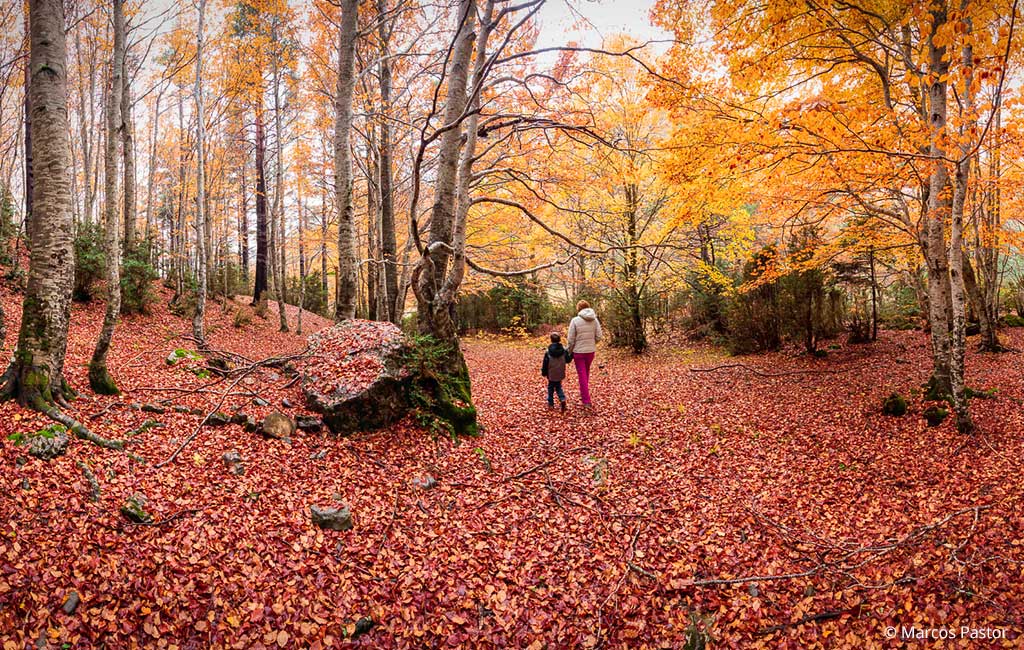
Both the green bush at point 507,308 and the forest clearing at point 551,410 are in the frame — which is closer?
the forest clearing at point 551,410

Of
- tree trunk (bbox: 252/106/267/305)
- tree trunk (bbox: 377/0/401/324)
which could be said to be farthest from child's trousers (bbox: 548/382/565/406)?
tree trunk (bbox: 252/106/267/305)

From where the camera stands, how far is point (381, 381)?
17.4 feet

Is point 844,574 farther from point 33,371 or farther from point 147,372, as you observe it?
point 147,372

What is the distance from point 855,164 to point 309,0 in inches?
472

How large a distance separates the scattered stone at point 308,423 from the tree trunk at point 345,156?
2.97 meters

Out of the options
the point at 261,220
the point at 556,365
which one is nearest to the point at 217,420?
the point at 556,365

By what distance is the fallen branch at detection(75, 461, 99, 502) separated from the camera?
10.6 feet

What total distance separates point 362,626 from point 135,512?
1830mm

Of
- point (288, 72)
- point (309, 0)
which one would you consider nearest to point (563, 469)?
point (309, 0)

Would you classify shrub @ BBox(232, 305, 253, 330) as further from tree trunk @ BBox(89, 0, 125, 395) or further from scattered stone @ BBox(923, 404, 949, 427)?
scattered stone @ BBox(923, 404, 949, 427)

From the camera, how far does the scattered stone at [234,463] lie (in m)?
3.99

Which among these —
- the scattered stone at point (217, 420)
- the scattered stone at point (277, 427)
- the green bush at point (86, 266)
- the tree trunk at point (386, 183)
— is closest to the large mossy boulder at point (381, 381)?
the scattered stone at point (277, 427)

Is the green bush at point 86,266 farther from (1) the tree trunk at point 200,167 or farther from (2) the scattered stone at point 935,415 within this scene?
(2) the scattered stone at point 935,415

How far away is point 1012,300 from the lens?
1294 cm
